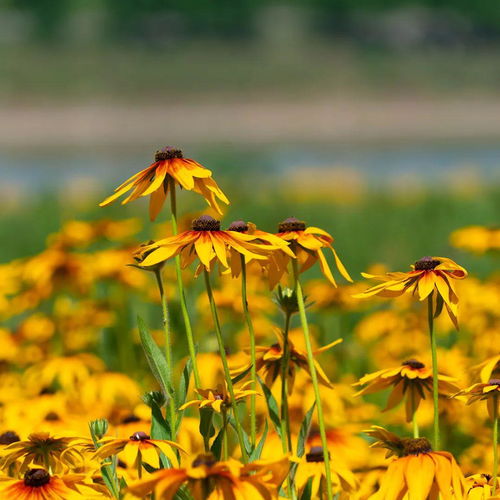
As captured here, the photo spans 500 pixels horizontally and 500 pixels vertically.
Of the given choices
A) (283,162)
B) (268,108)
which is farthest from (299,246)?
(268,108)

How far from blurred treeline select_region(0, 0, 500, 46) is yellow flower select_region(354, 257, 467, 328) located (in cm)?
2717

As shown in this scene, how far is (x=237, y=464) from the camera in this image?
4.20ft

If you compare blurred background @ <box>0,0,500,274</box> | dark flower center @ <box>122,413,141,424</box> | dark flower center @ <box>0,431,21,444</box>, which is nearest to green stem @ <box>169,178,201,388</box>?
dark flower center @ <box>0,431,21,444</box>

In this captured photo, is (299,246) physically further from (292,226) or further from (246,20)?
(246,20)

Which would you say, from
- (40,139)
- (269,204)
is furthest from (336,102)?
(269,204)

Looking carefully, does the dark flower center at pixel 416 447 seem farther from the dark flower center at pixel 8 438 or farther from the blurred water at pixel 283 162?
the blurred water at pixel 283 162

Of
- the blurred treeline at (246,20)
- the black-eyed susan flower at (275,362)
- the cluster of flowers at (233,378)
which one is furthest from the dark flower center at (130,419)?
the blurred treeline at (246,20)

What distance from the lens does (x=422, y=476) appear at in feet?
4.66

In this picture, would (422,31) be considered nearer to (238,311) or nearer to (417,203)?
(417,203)

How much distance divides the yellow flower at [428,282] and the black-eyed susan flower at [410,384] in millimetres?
170

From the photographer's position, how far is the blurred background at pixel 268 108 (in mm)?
9055

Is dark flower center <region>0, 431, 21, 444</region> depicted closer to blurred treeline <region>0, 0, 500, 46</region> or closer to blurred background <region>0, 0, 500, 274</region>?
blurred background <region>0, 0, 500, 274</region>

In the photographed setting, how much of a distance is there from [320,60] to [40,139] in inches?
280

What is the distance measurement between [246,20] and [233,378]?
28.1 meters
